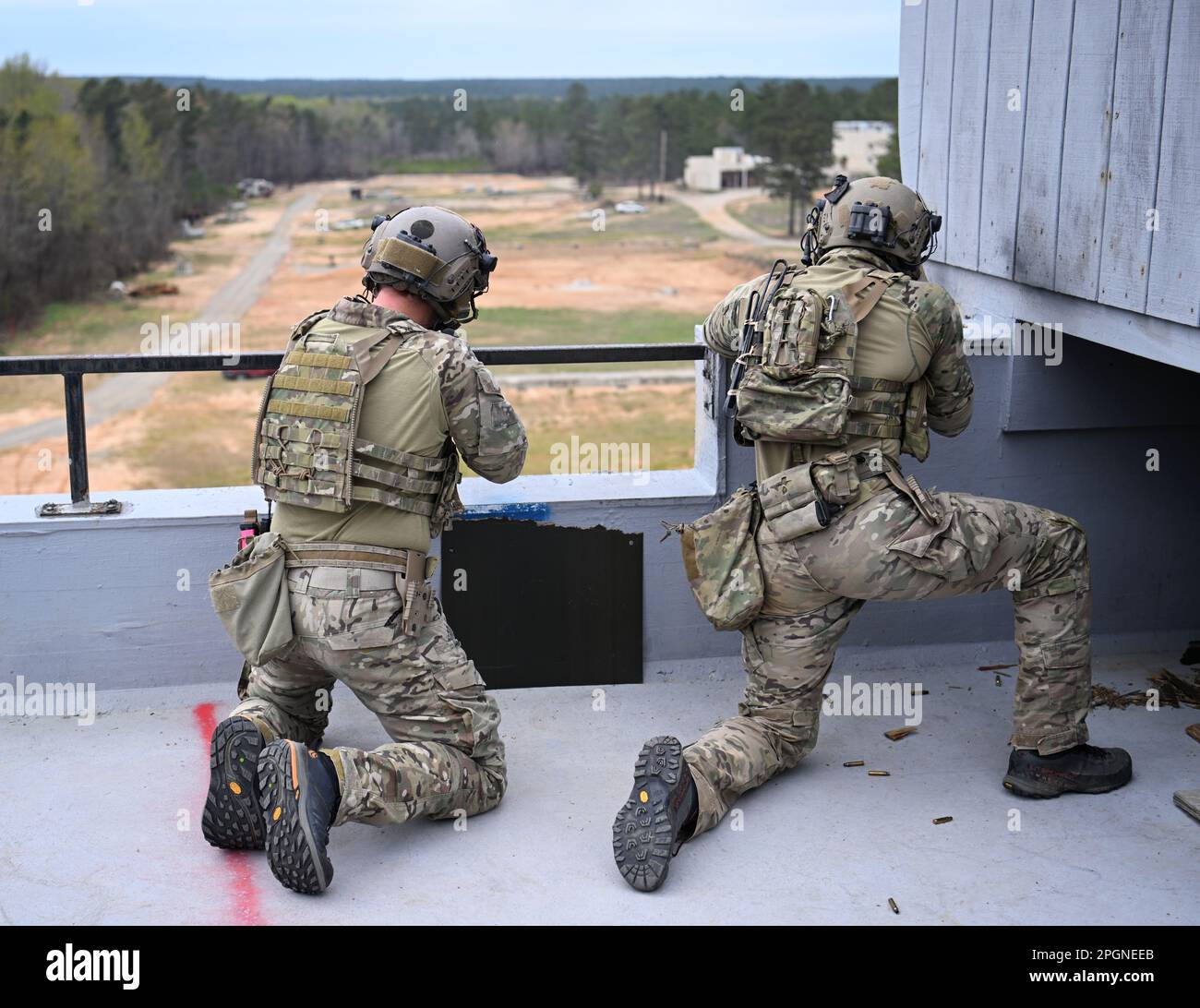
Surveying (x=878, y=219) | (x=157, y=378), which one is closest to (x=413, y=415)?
(x=878, y=219)

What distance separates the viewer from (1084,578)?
3.88 meters

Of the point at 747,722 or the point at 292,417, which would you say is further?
the point at 747,722

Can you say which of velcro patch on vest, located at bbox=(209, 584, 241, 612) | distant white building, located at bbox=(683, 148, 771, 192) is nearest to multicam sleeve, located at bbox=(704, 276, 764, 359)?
velcro patch on vest, located at bbox=(209, 584, 241, 612)

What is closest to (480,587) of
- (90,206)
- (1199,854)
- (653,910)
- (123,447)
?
(653,910)

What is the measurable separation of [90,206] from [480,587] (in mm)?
66487

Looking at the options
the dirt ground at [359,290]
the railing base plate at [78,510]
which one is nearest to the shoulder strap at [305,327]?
the railing base plate at [78,510]

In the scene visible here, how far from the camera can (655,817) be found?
11.2ft

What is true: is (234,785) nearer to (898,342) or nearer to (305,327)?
(305,327)

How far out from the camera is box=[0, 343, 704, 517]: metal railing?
4.32m

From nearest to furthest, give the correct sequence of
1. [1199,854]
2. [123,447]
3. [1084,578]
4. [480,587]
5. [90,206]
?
1. [1199,854]
2. [1084,578]
3. [480,587]
4. [123,447]
5. [90,206]

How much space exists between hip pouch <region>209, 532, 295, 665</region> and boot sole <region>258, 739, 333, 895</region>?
307mm

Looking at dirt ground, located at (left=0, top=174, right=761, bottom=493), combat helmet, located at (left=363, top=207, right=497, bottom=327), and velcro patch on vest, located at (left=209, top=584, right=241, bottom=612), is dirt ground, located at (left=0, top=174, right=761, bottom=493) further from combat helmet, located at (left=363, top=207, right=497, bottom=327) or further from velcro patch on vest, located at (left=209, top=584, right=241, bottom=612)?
velcro patch on vest, located at (left=209, top=584, right=241, bottom=612)

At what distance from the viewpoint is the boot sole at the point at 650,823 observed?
3.36 metres

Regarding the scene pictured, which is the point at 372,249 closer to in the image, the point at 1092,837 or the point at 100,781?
the point at 100,781
